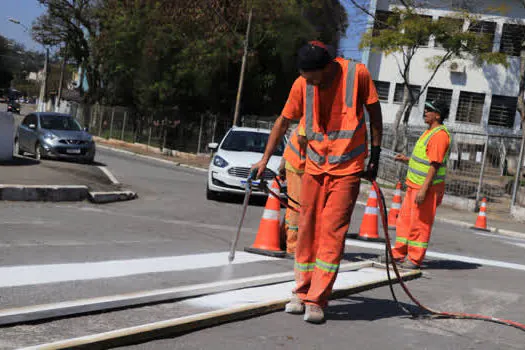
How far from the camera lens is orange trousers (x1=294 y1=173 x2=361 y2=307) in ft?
17.5

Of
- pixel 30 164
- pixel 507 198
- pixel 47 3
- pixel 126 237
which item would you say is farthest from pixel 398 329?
pixel 47 3

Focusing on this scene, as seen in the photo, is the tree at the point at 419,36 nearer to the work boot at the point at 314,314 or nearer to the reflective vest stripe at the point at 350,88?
the reflective vest stripe at the point at 350,88

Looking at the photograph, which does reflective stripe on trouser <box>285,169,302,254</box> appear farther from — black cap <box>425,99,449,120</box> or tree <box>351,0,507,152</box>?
tree <box>351,0,507,152</box>

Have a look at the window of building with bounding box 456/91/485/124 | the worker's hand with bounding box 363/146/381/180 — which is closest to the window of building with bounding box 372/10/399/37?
the window of building with bounding box 456/91/485/124

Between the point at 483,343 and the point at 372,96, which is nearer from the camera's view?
the point at 483,343

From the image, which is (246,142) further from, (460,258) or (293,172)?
(293,172)

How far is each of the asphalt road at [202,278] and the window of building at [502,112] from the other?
26075 mm

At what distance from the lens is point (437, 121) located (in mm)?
8406

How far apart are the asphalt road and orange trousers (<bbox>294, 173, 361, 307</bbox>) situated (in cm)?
28

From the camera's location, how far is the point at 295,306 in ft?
17.8

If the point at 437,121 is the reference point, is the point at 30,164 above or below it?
below

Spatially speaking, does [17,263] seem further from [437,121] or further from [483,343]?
[437,121]

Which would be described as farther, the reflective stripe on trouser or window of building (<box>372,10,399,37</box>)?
window of building (<box>372,10,399,37</box>)

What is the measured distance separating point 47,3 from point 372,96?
50500 mm
